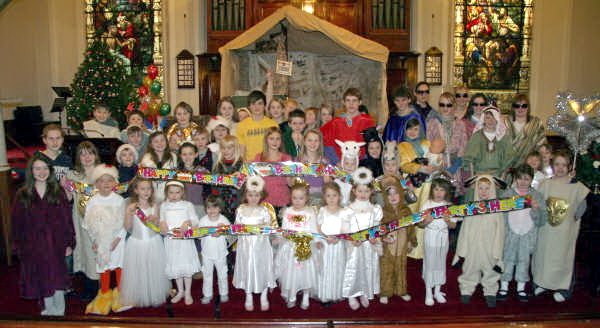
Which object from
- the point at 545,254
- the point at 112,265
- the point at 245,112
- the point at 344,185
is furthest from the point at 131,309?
the point at 545,254

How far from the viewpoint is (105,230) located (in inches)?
167

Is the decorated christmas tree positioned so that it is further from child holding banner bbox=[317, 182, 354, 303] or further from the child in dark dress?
child holding banner bbox=[317, 182, 354, 303]

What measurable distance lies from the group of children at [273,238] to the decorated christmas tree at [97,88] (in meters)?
4.37

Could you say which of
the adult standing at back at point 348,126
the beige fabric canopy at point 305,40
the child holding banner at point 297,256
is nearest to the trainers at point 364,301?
the child holding banner at point 297,256

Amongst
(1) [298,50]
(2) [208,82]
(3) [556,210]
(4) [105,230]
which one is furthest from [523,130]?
(2) [208,82]

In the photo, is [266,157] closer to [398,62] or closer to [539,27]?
[398,62]

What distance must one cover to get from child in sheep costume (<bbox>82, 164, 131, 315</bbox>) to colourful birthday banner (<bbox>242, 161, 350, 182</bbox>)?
1.24 m

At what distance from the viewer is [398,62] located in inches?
489

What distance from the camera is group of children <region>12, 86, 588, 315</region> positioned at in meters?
4.11

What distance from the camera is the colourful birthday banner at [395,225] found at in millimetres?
3867

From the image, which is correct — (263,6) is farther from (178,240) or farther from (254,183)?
(178,240)

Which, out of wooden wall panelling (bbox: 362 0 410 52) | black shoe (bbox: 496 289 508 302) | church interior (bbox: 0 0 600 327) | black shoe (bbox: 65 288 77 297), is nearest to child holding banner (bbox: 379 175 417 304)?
black shoe (bbox: 496 289 508 302)

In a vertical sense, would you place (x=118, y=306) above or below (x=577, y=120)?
below

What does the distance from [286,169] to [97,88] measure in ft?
18.7
